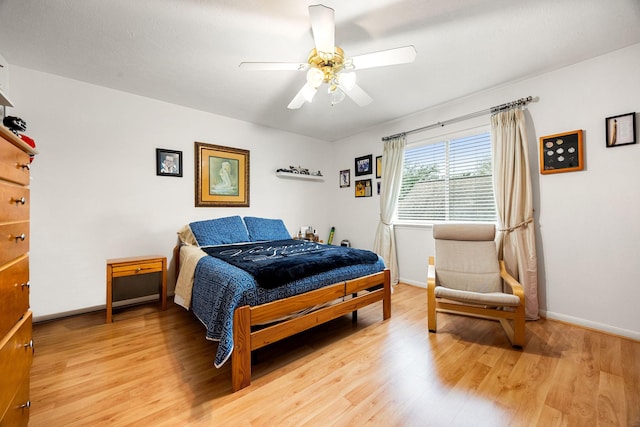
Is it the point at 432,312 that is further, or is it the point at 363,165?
the point at 363,165

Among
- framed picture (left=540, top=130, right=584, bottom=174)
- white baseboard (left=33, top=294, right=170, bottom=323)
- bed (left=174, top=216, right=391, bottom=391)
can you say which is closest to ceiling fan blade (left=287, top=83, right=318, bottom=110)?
bed (left=174, top=216, right=391, bottom=391)

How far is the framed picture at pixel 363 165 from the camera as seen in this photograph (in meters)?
4.24

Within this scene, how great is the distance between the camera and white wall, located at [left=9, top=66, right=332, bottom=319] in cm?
245

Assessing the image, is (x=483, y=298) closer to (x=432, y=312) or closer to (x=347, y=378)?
(x=432, y=312)

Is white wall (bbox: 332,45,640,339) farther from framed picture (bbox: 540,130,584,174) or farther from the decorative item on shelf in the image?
the decorative item on shelf

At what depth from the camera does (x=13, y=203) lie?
102cm

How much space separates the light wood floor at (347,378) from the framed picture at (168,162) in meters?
1.80

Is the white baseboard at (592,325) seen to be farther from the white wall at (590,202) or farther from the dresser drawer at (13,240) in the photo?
the dresser drawer at (13,240)

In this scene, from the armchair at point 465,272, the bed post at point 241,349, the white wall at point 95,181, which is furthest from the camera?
the white wall at point 95,181

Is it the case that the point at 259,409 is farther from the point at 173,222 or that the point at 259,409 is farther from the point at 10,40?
the point at 10,40

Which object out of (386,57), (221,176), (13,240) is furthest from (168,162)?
(386,57)

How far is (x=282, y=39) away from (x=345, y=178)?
290cm

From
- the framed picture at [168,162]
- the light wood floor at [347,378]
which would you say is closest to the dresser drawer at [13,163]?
the light wood floor at [347,378]

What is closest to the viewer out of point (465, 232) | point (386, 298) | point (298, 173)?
point (386, 298)
